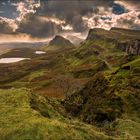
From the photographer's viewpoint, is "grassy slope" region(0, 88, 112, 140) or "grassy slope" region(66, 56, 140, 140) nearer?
"grassy slope" region(0, 88, 112, 140)

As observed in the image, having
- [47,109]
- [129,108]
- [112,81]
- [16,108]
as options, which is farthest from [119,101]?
[16,108]

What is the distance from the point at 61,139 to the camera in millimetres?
12648

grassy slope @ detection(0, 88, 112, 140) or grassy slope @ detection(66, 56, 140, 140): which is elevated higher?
grassy slope @ detection(0, 88, 112, 140)

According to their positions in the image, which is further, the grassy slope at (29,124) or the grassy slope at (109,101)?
the grassy slope at (109,101)

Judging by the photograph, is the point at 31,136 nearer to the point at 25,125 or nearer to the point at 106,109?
the point at 25,125

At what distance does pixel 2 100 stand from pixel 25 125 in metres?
3.26

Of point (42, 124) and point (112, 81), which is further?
point (112, 81)

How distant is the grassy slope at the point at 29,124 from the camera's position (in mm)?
12693

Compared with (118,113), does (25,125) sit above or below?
above

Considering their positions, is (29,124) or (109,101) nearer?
(29,124)

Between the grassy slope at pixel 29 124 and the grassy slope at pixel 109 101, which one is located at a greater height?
the grassy slope at pixel 29 124

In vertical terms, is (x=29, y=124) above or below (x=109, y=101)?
above

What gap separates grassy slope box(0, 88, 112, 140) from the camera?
1269 centimetres

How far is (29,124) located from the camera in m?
13.1
